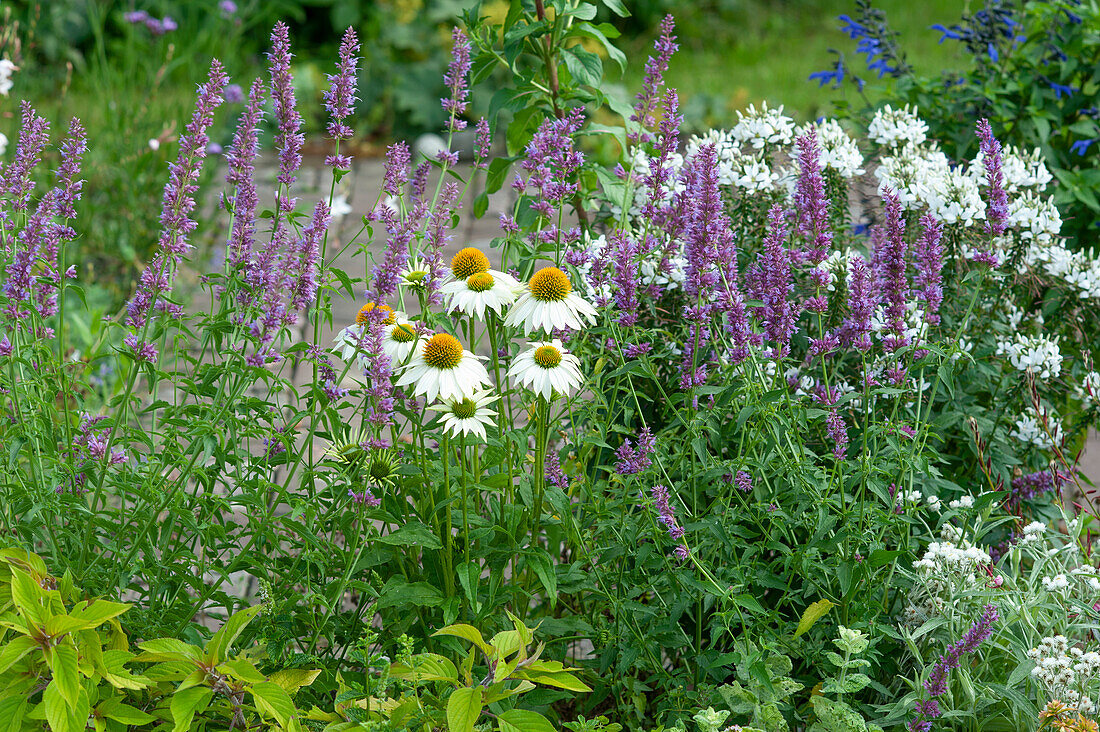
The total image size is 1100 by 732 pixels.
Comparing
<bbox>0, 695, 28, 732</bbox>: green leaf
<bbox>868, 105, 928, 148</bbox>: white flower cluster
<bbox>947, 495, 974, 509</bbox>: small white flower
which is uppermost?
<bbox>868, 105, 928, 148</bbox>: white flower cluster

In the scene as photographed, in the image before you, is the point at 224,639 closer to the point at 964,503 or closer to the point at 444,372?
the point at 444,372

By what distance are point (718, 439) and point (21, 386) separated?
138cm

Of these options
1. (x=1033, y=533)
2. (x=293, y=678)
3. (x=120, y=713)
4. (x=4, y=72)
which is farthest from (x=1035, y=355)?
(x=4, y=72)

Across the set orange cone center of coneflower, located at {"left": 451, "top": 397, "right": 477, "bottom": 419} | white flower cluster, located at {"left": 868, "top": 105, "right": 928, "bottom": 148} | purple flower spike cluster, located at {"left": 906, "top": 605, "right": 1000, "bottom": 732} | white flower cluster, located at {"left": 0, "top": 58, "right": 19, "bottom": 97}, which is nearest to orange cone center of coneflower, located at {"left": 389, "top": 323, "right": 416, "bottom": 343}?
orange cone center of coneflower, located at {"left": 451, "top": 397, "right": 477, "bottom": 419}

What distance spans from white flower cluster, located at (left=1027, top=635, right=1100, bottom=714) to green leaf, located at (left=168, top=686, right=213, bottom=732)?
142cm

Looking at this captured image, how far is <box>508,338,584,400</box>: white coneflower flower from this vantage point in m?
1.79

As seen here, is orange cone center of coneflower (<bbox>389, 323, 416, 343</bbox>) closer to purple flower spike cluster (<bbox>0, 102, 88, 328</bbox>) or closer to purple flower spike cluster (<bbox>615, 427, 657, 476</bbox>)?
purple flower spike cluster (<bbox>615, 427, 657, 476</bbox>)

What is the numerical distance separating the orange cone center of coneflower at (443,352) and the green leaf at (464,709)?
52 cm

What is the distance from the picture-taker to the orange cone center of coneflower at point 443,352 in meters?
1.73

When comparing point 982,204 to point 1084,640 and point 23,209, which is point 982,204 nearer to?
point 1084,640

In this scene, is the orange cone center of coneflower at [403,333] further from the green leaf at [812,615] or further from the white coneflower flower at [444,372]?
the green leaf at [812,615]

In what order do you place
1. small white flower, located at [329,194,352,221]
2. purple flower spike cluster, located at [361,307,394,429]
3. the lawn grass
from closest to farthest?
purple flower spike cluster, located at [361,307,394,429]
small white flower, located at [329,194,352,221]
the lawn grass

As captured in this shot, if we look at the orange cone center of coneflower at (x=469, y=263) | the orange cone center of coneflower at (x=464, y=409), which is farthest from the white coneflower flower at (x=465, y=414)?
the orange cone center of coneflower at (x=469, y=263)

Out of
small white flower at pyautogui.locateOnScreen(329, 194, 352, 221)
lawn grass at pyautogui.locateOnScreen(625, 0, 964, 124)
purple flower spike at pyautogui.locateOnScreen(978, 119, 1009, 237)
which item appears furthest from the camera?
lawn grass at pyautogui.locateOnScreen(625, 0, 964, 124)
